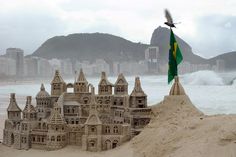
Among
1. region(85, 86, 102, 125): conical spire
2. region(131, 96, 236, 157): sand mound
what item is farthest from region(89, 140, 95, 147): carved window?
region(131, 96, 236, 157): sand mound

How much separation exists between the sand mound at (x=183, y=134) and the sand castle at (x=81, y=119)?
192 cm

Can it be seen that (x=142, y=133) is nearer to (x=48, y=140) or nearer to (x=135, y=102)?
(x=135, y=102)

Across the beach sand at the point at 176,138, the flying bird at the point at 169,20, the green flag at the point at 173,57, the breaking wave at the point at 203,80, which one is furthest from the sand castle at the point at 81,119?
the breaking wave at the point at 203,80

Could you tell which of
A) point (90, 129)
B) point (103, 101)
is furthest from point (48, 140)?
point (103, 101)

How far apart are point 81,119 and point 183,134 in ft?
38.9

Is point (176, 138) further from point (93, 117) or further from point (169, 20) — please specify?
point (169, 20)

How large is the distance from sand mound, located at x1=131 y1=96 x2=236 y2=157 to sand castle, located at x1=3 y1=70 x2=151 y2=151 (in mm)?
1925

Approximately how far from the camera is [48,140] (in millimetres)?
39594

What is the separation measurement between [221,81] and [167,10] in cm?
9336

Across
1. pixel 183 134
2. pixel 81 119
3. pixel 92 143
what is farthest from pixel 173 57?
pixel 92 143

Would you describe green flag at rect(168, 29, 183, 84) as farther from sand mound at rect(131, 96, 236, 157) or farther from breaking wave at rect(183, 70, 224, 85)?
breaking wave at rect(183, 70, 224, 85)

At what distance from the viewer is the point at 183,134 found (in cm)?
3362

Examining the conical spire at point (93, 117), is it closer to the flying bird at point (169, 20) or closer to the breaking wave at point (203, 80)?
the flying bird at point (169, 20)

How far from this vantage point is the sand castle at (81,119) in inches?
1527
